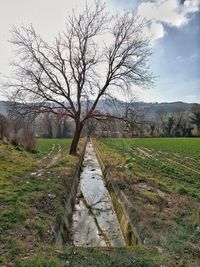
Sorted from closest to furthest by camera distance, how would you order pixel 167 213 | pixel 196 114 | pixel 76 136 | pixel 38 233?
pixel 38 233
pixel 167 213
pixel 76 136
pixel 196 114

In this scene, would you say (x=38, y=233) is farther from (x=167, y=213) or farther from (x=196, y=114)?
(x=196, y=114)

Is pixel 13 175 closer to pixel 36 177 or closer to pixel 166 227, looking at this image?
pixel 36 177

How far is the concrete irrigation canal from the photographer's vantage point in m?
7.37

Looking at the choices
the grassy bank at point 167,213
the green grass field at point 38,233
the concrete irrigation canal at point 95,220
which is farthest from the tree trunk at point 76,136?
the green grass field at point 38,233

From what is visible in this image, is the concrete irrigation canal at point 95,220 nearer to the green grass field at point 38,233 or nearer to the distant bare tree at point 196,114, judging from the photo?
the green grass field at point 38,233

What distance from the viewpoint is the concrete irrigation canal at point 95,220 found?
737 cm

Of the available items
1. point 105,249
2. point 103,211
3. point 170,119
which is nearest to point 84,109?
point 103,211

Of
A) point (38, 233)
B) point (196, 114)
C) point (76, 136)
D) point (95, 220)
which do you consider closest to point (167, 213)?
point (95, 220)

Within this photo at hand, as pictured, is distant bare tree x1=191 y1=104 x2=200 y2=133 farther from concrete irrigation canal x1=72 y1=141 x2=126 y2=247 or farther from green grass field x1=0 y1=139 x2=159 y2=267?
green grass field x1=0 y1=139 x2=159 y2=267

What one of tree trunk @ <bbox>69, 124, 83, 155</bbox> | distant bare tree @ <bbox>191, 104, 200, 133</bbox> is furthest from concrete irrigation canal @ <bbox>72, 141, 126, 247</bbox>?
distant bare tree @ <bbox>191, 104, 200, 133</bbox>

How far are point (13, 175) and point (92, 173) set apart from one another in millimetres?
6158

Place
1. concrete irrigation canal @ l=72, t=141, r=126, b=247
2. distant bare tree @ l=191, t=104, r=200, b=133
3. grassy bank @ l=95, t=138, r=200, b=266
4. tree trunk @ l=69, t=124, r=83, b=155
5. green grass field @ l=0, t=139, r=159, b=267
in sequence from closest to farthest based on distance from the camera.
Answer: green grass field @ l=0, t=139, r=159, b=267 < grassy bank @ l=95, t=138, r=200, b=266 < concrete irrigation canal @ l=72, t=141, r=126, b=247 < tree trunk @ l=69, t=124, r=83, b=155 < distant bare tree @ l=191, t=104, r=200, b=133

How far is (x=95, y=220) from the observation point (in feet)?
29.5

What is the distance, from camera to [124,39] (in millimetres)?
20500
